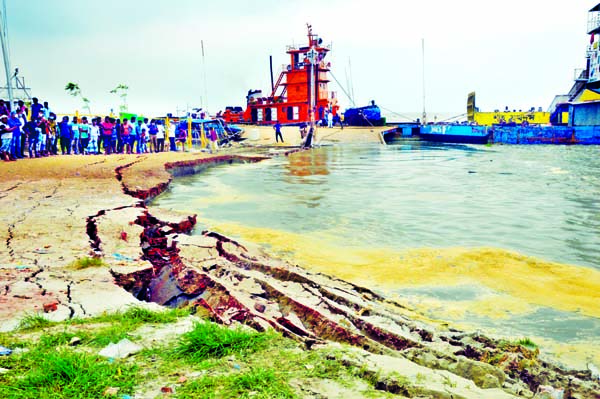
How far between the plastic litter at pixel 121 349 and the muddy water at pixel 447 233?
111 inches

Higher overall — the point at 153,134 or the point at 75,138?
the point at 153,134

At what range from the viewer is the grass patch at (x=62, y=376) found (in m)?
2.29

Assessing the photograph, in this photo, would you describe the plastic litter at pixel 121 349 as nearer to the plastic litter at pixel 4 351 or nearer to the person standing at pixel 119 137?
the plastic litter at pixel 4 351

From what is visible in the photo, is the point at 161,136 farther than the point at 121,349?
Yes

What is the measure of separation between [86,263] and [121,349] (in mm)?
1994

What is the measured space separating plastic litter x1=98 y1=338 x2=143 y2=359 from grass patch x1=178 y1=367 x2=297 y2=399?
0.55 meters

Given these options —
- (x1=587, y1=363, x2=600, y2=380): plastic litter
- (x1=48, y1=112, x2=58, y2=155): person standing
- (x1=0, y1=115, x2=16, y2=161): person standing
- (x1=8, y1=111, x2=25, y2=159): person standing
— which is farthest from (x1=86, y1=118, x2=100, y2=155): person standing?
(x1=587, y1=363, x2=600, y2=380): plastic litter

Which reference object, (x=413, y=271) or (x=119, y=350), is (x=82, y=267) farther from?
(x=413, y=271)

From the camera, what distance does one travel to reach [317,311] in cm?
375

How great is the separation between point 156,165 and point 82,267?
1144 centimetres

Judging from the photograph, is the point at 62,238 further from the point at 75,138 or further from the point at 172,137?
the point at 172,137

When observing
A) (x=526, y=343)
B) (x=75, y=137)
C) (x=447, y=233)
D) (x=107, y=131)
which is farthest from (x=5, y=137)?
(x=526, y=343)

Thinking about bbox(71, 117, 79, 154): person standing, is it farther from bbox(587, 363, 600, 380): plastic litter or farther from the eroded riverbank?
bbox(587, 363, 600, 380): plastic litter

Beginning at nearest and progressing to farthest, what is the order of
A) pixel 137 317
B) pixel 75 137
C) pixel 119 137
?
pixel 137 317 → pixel 75 137 → pixel 119 137
